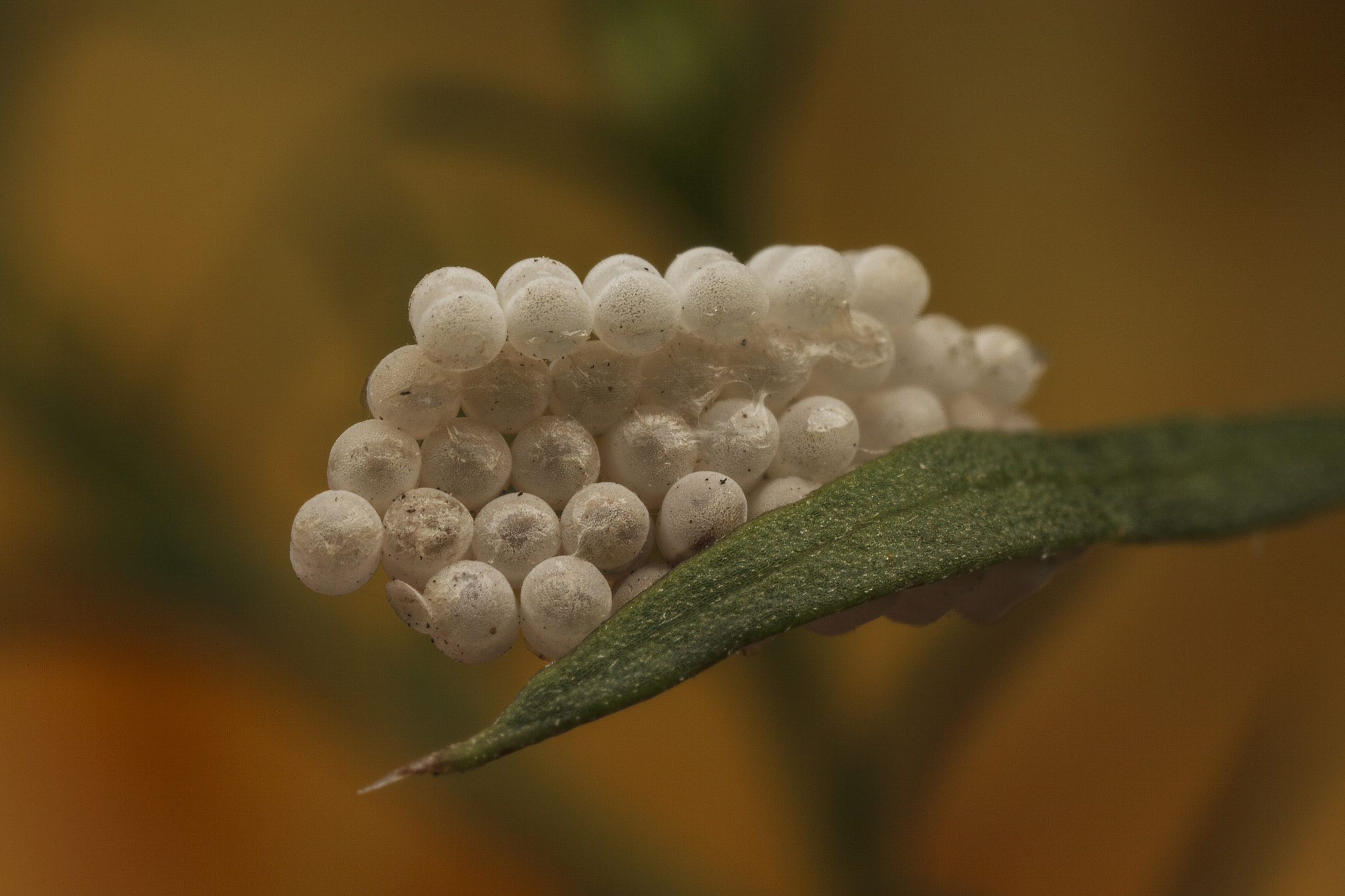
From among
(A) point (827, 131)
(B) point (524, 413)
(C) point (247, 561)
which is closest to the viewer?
(B) point (524, 413)

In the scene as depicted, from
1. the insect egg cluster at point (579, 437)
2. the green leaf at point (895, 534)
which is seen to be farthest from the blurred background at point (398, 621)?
the insect egg cluster at point (579, 437)

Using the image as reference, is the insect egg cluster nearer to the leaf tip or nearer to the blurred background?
the leaf tip

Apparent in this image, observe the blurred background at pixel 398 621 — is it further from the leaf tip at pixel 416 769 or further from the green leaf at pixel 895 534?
the leaf tip at pixel 416 769

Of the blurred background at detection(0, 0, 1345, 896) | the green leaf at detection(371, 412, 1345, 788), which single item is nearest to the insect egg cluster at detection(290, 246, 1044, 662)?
the green leaf at detection(371, 412, 1345, 788)

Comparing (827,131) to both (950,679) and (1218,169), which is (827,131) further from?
Answer: (950,679)

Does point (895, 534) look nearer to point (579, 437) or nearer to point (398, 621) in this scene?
point (579, 437)

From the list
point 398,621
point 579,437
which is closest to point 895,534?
point 579,437

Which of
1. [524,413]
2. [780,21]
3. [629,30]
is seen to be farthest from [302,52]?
[524,413]
